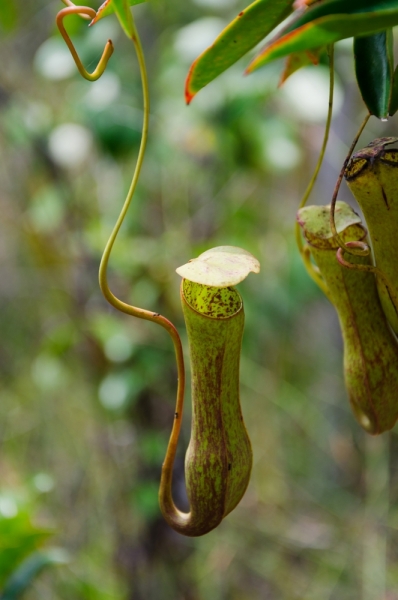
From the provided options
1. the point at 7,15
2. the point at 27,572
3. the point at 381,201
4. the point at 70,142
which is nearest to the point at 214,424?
the point at 381,201

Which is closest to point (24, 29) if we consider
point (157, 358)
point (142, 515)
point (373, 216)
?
point (157, 358)

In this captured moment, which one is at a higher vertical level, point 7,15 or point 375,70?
point 7,15

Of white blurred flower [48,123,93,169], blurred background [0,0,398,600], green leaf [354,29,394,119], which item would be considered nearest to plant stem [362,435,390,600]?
blurred background [0,0,398,600]

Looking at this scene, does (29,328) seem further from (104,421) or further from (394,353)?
(394,353)

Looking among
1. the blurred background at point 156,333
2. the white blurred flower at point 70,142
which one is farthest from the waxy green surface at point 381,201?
the white blurred flower at point 70,142

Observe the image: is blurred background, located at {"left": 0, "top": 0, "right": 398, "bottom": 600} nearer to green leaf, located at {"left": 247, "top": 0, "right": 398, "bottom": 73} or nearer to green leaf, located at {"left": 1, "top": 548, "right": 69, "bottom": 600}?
green leaf, located at {"left": 1, "top": 548, "right": 69, "bottom": 600}

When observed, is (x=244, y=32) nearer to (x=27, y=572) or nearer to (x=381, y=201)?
(x=381, y=201)
